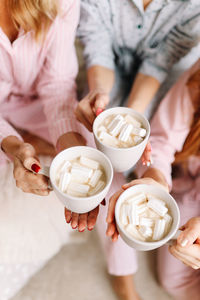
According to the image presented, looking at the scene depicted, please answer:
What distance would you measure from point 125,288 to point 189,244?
0.45 m

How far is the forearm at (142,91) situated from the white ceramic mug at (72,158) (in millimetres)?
303

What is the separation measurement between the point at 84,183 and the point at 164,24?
464mm

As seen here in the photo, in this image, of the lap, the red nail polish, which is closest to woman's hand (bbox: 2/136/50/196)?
the red nail polish

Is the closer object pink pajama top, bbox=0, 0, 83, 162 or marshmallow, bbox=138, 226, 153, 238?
marshmallow, bbox=138, 226, 153, 238

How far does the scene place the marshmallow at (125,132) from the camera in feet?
1.57

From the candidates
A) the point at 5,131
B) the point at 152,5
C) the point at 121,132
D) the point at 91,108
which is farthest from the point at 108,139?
the point at 152,5

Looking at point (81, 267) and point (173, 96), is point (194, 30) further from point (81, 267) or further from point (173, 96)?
point (81, 267)

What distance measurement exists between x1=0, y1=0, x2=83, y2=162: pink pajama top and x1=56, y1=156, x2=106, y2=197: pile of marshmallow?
0.17m

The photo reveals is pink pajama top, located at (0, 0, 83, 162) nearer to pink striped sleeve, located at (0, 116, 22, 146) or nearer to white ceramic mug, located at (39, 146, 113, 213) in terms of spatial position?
pink striped sleeve, located at (0, 116, 22, 146)

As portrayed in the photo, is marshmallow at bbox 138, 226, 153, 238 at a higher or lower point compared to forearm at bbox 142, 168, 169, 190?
higher

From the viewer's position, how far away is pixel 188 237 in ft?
1.45

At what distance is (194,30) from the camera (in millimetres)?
700

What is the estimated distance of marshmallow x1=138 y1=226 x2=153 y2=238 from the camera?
0.42m

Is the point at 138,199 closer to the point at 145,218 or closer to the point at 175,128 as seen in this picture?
the point at 145,218
